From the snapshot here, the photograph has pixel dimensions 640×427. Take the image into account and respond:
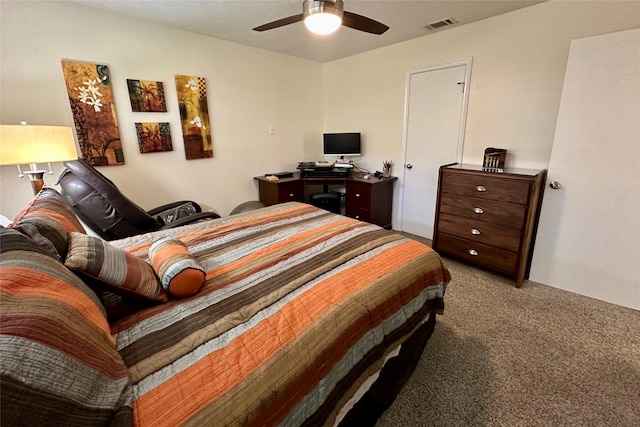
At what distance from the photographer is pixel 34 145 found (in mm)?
1915

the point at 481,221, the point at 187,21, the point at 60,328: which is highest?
the point at 187,21

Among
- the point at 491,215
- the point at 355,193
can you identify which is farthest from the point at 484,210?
the point at 355,193

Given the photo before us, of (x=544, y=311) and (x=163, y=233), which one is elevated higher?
(x=163, y=233)

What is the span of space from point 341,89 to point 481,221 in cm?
272

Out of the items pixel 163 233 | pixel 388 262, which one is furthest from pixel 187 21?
pixel 388 262

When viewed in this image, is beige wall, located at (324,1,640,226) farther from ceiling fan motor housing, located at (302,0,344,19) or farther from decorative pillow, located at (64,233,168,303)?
decorative pillow, located at (64,233,168,303)

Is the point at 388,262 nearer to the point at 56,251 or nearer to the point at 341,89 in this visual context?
the point at 56,251

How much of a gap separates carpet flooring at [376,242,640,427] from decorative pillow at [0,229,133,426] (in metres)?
1.25

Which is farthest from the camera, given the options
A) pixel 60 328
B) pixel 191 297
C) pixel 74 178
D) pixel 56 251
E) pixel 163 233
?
pixel 74 178

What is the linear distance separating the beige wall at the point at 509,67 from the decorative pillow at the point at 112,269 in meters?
3.20

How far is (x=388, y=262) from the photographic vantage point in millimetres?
1446

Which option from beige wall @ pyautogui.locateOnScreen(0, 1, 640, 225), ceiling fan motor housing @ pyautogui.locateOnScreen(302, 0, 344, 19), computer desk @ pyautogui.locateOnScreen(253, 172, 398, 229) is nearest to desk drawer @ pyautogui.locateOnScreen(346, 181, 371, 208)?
computer desk @ pyautogui.locateOnScreen(253, 172, 398, 229)

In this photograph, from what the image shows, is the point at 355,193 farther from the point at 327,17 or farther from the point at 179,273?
the point at 179,273

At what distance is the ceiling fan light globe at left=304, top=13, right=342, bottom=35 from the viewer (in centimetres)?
174
